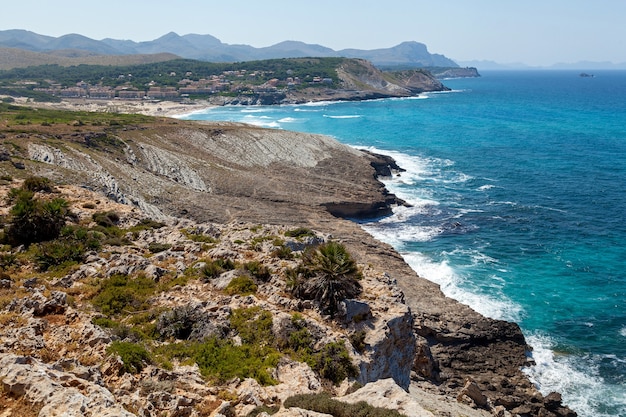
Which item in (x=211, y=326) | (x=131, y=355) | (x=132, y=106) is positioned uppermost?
(x=132, y=106)

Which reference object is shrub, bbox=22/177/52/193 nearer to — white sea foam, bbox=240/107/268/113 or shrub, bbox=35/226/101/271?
shrub, bbox=35/226/101/271

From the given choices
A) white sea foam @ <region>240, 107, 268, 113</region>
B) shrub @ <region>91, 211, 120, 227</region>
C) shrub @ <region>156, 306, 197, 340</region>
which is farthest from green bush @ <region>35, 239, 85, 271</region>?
white sea foam @ <region>240, 107, 268, 113</region>

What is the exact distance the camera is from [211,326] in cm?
1567

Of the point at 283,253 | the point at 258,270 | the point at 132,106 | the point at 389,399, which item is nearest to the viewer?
the point at 389,399

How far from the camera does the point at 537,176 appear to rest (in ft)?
228

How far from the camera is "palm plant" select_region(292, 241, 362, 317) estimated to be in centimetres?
1777

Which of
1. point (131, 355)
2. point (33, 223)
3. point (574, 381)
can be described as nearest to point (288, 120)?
point (574, 381)

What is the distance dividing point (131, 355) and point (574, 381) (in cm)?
2694

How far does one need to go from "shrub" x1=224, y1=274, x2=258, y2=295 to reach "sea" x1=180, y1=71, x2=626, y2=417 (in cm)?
2001

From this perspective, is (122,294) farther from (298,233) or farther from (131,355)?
(298,233)

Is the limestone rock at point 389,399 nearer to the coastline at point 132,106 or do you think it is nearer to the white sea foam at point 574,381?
the white sea foam at point 574,381

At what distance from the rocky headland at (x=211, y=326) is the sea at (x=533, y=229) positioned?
140 inches

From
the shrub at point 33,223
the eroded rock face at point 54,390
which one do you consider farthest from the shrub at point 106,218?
the eroded rock face at point 54,390

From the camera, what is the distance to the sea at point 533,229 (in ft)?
99.9
